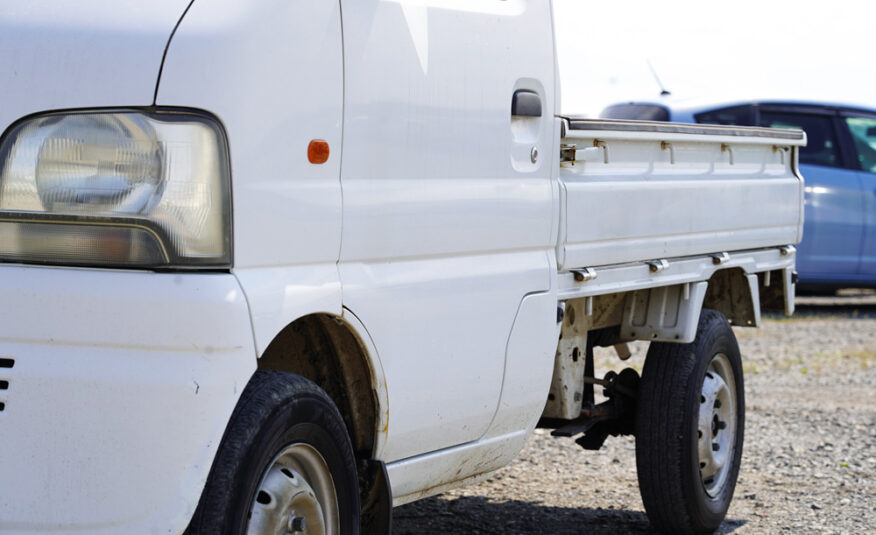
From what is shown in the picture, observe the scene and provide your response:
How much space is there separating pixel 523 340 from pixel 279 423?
1127 mm

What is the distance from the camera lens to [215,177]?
2.73 meters

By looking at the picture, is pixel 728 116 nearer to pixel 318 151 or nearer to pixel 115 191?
pixel 318 151

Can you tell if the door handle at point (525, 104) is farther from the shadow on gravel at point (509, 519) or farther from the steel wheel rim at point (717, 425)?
the shadow on gravel at point (509, 519)

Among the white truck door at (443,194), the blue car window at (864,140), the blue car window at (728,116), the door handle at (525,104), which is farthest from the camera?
the blue car window at (864,140)

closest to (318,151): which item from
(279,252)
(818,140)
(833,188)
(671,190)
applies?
(279,252)

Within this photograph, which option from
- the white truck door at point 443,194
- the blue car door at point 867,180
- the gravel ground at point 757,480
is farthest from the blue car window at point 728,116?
the white truck door at point 443,194

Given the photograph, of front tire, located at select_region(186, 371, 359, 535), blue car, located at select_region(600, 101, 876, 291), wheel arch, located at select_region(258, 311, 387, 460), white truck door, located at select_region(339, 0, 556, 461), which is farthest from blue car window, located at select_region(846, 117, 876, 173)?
front tire, located at select_region(186, 371, 359, 535)

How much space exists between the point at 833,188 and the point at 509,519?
8617 mm

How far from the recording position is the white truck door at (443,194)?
3201 mm

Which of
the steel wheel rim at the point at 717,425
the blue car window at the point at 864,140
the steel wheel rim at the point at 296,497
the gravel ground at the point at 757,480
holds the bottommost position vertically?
the gravel ground at the point at 757,480

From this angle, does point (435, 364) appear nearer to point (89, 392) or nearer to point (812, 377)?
point (89, 392)

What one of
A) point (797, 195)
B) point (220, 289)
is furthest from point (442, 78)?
point (797, 195)

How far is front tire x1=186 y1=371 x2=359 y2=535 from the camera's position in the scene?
2748mm

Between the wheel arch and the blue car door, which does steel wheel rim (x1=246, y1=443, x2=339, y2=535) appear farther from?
the blue car door
